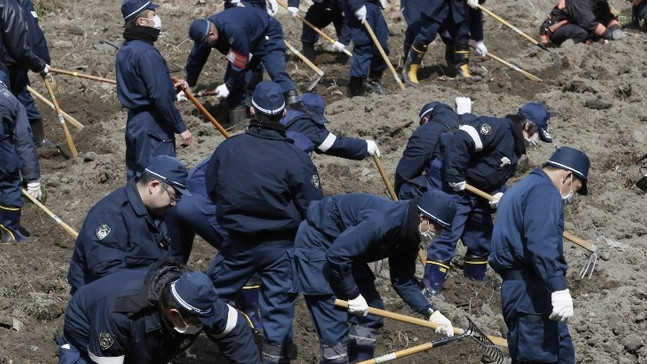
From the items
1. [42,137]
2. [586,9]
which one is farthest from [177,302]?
[586,9]

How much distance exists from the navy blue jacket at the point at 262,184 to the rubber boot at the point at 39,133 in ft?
16.9

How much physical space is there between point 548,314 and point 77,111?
7751mm

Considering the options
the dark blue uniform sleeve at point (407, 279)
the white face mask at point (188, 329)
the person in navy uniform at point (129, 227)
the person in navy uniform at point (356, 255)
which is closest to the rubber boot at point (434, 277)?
the person in navy uniform at point (356, 255)

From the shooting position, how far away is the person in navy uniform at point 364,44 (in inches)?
524

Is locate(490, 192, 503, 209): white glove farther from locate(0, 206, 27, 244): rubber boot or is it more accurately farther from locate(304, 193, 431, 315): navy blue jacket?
locate(0, 206, 27, 244): rubber boot

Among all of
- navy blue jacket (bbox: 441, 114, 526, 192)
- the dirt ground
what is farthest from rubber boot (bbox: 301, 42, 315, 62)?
navy blue jacket (bbox: 441, 114, 526, 192)

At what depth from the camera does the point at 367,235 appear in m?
6.88

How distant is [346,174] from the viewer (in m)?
11.5

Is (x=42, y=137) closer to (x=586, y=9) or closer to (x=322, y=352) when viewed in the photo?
(x=322, y=352)

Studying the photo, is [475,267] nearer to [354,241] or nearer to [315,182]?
[315,182]

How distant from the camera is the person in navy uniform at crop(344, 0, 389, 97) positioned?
13305 mm

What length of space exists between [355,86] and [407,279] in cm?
623

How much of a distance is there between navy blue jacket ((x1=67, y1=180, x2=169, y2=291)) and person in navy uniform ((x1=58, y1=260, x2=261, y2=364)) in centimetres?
43

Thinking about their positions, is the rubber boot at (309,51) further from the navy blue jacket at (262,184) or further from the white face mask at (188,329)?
the white face mask at (188,329)
